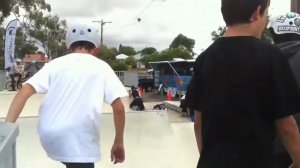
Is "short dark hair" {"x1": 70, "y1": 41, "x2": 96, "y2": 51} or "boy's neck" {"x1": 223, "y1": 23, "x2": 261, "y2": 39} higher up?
"boy's neck" {"x1": 223, "y1": 23, "x2": 261, "y2": 39}

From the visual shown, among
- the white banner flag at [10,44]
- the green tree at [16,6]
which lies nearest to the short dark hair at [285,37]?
the white banner flag at [10,44]

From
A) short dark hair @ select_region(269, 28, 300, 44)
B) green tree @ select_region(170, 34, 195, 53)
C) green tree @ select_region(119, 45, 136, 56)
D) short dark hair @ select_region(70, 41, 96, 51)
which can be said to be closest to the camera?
short dark hair @ select_region(269, 28, 300, 44)

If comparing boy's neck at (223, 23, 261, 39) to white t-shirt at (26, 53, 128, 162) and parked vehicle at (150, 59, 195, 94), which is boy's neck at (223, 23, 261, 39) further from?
parked vehicle at (150, 59, 195, 94)

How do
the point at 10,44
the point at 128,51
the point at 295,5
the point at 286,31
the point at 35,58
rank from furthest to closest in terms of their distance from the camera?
the point at 128,51 → the point at 35,58 → the point at 10,44 → the point at 295,5 → the point at 286,31

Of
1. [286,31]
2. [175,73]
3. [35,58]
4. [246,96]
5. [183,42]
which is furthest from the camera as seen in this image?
[183,42]

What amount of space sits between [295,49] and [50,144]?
1539 millimetres

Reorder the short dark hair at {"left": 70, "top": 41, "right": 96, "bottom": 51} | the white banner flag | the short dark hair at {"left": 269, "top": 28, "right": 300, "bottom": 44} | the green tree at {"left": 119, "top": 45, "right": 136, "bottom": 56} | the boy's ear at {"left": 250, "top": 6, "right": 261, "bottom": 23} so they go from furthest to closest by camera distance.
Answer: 1. the green tree at {"left": 119, "top": 45, "right": 136, "bottom": 56}
2. the white banner flag
3. the short dark hair at {"left": 70, "top": 41, "right": 96, "bottom": 51}
4. the short dark hair at {"left": 269, "top": 28, "right": 300, "bottom": 44}
5. the boy's ear at {"left": 250, "top": 6, "right": 261, "bottom": 23}

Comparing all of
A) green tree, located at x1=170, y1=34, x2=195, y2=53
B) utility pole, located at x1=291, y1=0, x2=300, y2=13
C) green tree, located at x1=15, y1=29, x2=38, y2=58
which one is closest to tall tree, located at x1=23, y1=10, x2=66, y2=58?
green tree, located at x1=15, y1=29, x2=38, y2=58

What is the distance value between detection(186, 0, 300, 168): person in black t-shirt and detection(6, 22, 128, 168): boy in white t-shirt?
2.91ft

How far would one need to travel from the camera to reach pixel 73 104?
282cm

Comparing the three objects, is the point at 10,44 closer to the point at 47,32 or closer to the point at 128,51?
the point at 47,32

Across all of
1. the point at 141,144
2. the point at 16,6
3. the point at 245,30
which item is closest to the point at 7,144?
the point at 245,30

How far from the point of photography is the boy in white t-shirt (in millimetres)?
2818

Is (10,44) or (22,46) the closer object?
(10,44)
